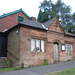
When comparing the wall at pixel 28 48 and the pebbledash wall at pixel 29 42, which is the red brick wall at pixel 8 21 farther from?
the wall at pixel 28 48

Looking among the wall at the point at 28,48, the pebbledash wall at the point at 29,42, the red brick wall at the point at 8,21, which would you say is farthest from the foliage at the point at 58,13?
the wall at the point at 28,48

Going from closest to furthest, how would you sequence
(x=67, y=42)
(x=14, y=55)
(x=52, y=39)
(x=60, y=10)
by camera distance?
(x=14, y=55) < (x=52, y=39) < (x=67, y=42) < (x=60, y=10)

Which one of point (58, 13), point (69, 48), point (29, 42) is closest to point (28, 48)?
point (29, 42)

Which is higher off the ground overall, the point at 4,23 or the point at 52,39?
the point at 4,23

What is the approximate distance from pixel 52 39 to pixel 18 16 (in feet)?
31.9

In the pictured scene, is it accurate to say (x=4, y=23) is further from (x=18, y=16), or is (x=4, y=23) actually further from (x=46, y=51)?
(x=46, y=51)

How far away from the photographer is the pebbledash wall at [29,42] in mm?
11328

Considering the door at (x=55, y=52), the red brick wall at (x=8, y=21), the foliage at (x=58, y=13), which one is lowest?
the door at (x=55, y=52)

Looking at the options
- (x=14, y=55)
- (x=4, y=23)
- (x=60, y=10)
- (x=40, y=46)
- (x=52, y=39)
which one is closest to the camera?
(x=14, y=55)

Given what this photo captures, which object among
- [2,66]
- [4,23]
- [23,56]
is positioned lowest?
[2,66]

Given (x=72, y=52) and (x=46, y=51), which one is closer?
(x=46, y=51)

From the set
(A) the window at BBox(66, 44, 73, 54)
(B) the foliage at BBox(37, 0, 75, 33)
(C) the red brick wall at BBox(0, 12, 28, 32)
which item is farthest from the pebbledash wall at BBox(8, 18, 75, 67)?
(B) the foliage at BBox(37, 0, 75, 33)

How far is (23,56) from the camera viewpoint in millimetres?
11195

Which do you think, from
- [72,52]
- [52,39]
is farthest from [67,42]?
[52,39]
